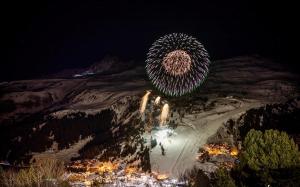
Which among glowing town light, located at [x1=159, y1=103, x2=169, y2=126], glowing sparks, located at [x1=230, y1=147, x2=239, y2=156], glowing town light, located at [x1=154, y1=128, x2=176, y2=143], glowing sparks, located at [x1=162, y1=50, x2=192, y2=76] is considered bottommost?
glowing sparks, located at [x1=230, y1=147, x2=239, y2=156]

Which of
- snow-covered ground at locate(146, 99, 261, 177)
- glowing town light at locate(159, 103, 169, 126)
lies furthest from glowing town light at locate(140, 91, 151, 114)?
snow-covered ground at locate(146, 99, 261, 177)

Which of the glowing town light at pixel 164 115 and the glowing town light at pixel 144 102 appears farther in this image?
the glowing town light at pixel 144 102

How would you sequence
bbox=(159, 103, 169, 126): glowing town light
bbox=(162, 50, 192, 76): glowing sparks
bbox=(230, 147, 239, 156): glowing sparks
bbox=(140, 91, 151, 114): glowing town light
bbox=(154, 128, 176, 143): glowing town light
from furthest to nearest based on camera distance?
bbox=(140, 91, 151, 114): glowing town light, bbox=(159, 103, 169, 126): glowing town light, bbox=(154, 128, 176, 143): glowing town light, bbox=(162, 50, 192, 76): glowing sparks, bbox=(230, 147, 239, 156): glowing sparks

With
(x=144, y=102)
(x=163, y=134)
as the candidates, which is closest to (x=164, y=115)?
(x=163, y=134)

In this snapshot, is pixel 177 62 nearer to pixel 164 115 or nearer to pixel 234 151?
pixel 164 115

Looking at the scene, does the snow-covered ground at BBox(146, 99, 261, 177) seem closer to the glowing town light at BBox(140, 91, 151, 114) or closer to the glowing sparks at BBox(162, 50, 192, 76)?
the glowing town light at BBox(140, 91, 151, 114)

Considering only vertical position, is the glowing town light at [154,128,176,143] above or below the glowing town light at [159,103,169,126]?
below

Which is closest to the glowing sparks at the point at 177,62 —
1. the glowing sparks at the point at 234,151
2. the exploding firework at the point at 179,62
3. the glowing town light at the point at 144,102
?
the exploding firework at the point at 179,62

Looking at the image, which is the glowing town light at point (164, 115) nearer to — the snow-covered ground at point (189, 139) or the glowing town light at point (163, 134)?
the glowing town light at point (163, 134)

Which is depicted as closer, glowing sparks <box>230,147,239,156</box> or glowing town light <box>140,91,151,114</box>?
glowing sparks <box>230,147,239,156</box>
